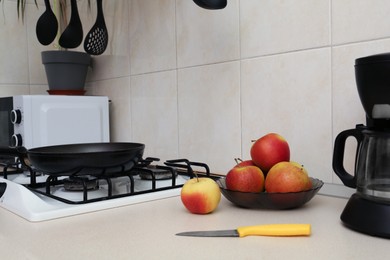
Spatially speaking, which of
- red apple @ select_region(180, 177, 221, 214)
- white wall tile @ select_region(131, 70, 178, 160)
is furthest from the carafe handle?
white wall tile @ select_region(131, 70, 178, 160)

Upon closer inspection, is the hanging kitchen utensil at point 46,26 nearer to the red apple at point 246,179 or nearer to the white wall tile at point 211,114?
the white wall tile at point 211,114

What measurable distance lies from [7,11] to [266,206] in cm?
160

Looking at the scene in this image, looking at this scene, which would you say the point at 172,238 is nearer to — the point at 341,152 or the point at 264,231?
the point at 264,231

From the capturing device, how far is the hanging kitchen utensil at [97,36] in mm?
1451

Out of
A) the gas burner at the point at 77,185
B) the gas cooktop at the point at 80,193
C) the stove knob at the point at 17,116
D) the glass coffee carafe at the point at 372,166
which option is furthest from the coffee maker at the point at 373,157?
the stove knob at the point at 17,116

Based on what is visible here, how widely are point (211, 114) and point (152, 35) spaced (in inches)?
16.3

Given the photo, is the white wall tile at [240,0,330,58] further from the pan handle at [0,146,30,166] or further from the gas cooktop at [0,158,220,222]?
the pan handle at [0,146,30,166]

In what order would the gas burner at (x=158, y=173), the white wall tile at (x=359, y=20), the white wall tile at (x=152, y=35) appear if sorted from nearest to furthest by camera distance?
1. the white wall tile at (x=359, y=20)
2. the gas burner at (x=158, y=173)
3. the white wall tile at (x=152, y=35)

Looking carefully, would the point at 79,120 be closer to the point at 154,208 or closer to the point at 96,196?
the point at 96,196

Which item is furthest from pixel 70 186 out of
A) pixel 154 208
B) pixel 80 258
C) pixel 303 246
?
pixel 303 246

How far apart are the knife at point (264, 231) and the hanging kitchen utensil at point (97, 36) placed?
1.04 m

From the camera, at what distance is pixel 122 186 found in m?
0.97

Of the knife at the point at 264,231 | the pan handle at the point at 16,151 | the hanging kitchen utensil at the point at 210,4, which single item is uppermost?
the hanging kitchen utensil at the point at 210,4

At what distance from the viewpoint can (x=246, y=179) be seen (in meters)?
0.74
